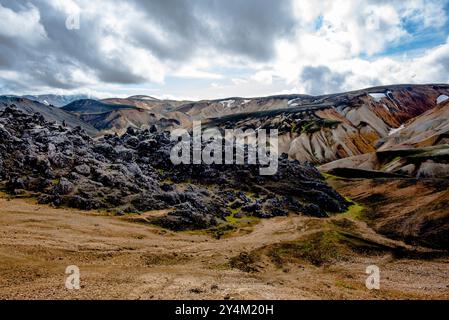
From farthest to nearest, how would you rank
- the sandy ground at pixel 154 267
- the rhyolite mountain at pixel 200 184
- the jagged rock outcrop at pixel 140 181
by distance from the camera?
the jagged rock outcrop at pixel 140 181 < the rhyolite mountain at pixel 200 184 < the sandy ground at pixel 154 267

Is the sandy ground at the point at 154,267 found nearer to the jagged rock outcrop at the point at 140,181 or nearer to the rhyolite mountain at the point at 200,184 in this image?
the jagged rock outcrop at the point at 140,181

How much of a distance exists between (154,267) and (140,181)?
123ft

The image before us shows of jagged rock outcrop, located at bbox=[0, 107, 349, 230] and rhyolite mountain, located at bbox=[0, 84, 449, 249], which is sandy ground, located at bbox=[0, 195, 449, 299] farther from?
rhyolite mountain, located at bbox=[0, 84, 449, 249]

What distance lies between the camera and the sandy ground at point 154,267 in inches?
1107

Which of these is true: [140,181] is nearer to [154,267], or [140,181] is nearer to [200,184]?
[200,184]

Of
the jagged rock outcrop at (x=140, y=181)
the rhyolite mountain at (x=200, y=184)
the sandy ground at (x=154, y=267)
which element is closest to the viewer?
the sandy ground at (x=154, y=267)

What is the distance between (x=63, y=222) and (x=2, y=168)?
2651 centimetres

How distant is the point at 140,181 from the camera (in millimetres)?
72375

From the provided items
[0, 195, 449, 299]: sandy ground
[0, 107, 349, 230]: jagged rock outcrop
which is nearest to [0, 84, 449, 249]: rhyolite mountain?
[0, 107, 349, 230]: jagged rock outcrop

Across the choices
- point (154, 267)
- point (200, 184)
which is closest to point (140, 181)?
point (200, 184)

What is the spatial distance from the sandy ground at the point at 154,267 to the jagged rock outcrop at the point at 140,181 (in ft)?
18.7

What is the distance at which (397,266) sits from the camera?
4416 centimetres

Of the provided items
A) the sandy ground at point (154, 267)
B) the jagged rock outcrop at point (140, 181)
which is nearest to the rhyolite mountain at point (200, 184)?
the jagged rock outcrop at point (140, 181)
